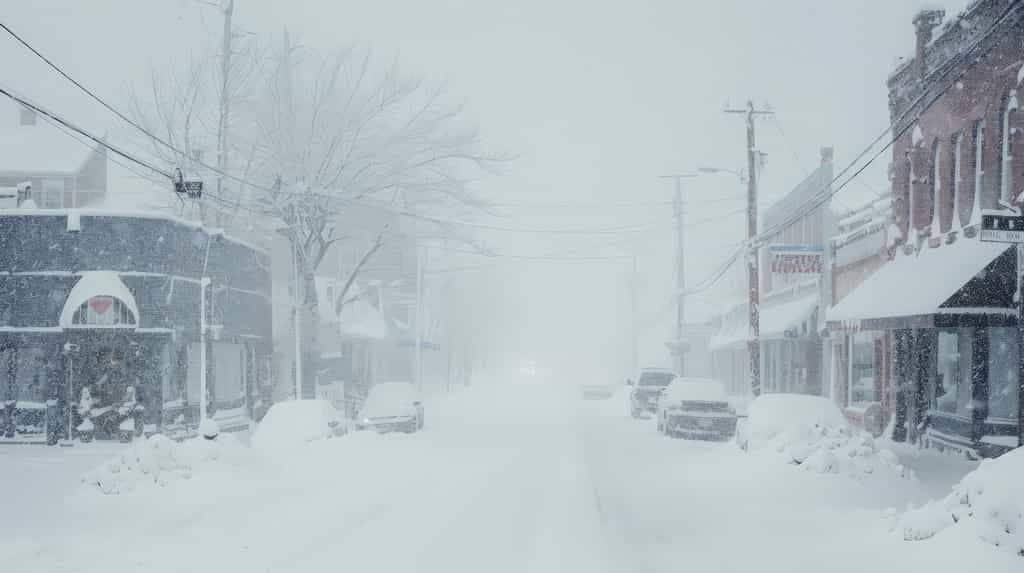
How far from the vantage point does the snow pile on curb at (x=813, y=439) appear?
52.7 ft

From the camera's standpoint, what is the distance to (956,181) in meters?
21.9

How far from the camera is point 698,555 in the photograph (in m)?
10.7

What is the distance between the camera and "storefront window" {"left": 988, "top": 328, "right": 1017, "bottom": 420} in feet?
66.3

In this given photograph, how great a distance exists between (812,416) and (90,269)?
18.9 metres

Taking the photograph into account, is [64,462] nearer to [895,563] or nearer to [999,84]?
[895,563]

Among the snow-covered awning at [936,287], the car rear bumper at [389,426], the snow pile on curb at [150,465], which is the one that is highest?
the snow-covered awning at [936,287]

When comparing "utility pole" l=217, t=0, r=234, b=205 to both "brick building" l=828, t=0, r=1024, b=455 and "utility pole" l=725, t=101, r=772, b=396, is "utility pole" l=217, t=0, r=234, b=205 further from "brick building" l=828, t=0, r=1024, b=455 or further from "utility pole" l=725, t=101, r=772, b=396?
"brick building" l=828, t=0, r=1024, b=455

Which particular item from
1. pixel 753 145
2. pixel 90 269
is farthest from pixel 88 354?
pixel 753 145

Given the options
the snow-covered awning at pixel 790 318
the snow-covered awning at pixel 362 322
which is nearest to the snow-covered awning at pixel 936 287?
the snow-covered awning at pixel 790 318

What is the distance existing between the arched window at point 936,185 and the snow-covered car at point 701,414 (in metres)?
7.93

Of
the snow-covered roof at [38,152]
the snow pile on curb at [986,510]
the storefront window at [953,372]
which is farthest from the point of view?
the snow-covered roof at [38,152]

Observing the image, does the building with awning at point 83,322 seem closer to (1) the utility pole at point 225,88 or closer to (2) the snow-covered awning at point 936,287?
(1) the utility pole at point 225,88

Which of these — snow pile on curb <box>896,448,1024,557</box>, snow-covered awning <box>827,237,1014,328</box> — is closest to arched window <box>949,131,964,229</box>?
snow-covered awning <box>827,237,1014,328</box>

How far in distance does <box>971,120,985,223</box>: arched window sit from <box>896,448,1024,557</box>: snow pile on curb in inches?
470
